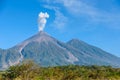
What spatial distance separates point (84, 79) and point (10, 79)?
28.0m

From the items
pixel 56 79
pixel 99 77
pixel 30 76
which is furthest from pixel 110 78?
pixel 30 76

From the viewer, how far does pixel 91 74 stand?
13538 cm

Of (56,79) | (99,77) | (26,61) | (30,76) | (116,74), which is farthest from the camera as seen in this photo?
(116,74)

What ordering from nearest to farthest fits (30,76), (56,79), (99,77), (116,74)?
(30,76) < (56,79) < (99,77) < (116,74)

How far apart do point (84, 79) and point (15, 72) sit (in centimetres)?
Result: 2792

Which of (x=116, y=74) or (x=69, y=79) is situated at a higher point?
(x=116, y=74)

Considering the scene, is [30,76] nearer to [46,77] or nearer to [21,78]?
[21,78]

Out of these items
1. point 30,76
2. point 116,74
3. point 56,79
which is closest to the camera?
point 30,76

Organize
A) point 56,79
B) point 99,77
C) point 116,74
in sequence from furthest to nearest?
point 116,74 → point 99,77 → point 56,79

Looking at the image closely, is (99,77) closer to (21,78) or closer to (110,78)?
(110,78)

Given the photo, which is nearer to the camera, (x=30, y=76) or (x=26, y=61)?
(x=26, y=61)

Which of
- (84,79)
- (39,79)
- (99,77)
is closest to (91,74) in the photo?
(99,77)

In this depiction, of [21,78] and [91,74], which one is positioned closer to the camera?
[21,78]

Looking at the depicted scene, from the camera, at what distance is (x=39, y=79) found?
120312mm
